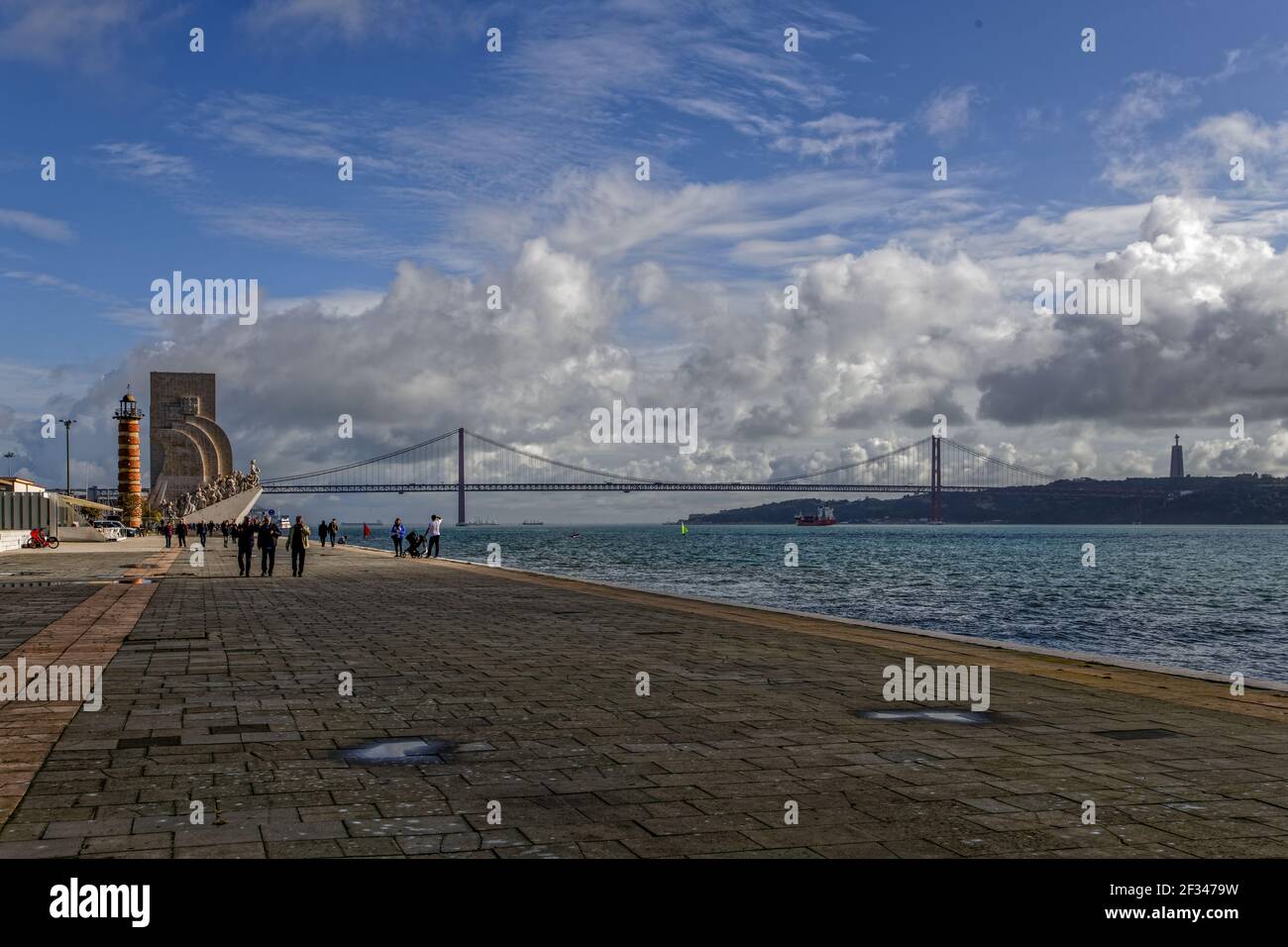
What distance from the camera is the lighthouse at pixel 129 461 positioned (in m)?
88.5

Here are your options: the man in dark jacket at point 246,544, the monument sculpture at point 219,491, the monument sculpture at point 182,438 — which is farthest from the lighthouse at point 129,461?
the man in dark jacket at point 246,544

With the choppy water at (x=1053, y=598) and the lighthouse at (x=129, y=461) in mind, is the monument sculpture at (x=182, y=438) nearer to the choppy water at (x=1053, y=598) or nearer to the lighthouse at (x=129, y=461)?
the lighthouse at (x=129, y=461)

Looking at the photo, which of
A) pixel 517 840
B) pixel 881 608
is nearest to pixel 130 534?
pixel 881 608

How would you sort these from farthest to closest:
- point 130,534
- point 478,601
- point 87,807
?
point 130,534, point 478,601, point 87,807

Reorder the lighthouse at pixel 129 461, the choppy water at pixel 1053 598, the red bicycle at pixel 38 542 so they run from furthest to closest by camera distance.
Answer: the lighthouse at pixel 129 461 → the red bicycle at pixel 38 542 → the choppy water at pixel 1053 598

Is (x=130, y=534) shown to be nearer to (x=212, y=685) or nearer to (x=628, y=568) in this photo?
(x=628, y=568)

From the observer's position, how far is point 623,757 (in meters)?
6.25

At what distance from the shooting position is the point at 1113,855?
4.40m

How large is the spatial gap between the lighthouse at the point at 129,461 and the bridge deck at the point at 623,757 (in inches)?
3264

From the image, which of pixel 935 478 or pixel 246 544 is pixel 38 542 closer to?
pixel 246 544

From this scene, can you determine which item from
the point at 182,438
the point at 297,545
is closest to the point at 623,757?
the point at 297,545
